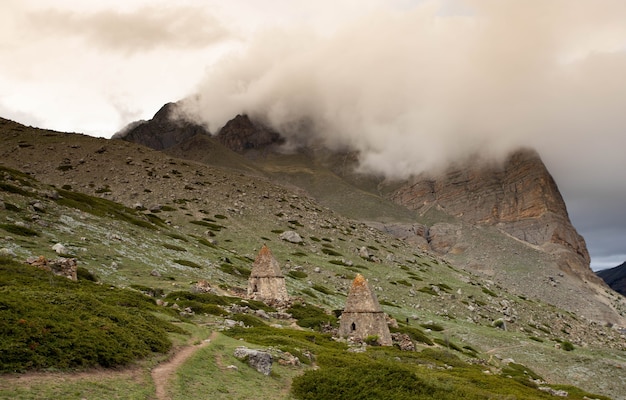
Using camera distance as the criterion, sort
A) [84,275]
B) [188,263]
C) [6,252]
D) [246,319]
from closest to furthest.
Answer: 1. [6,252]
2. [84,275]
3. [246,319]
4. [188,263]

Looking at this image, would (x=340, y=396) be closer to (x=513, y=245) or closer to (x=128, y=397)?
(x=128, y=397)

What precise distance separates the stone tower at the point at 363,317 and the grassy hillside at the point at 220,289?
3.12m

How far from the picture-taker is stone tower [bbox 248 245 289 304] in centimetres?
4838

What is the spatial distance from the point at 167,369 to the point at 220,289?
29.1 meters

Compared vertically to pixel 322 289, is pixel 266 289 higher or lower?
lower

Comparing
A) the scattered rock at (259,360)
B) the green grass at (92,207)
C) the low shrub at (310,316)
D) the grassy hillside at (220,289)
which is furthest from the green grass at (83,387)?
the green grass at (92,207)

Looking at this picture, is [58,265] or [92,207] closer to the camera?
[58,265]

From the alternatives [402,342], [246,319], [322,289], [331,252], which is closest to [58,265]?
[246,319]

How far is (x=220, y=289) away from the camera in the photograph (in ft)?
154

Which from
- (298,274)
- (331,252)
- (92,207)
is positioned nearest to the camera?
(92,207)

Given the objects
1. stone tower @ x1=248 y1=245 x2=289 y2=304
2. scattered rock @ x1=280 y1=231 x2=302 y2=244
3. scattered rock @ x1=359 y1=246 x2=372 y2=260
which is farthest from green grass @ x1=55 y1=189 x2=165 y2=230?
scattered rock @ x1=359 y1=246 x2=372 y2=260

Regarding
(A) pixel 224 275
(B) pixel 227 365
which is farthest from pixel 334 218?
(B) pixel 227 365

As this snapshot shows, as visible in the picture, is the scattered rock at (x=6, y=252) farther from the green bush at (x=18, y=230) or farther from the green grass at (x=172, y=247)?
the green grass at (x=172, y=247)

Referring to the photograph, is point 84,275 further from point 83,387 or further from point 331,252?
point 331,252
